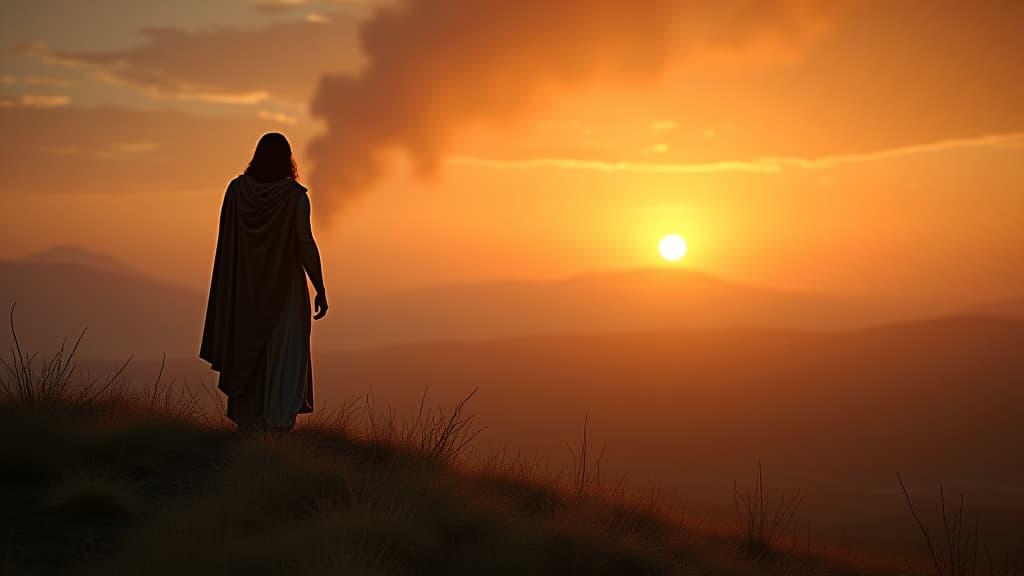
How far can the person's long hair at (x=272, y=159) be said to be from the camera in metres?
→ 10.1

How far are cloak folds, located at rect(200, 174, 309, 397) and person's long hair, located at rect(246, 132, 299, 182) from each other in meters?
0.08

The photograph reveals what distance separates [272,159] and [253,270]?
40.9 inches

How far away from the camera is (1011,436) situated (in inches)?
7849

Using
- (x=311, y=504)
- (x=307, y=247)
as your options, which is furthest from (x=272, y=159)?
(x=311, y=504)

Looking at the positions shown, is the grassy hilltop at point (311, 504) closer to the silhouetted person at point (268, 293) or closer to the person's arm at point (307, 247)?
the silhouetted person at point (268, 293)

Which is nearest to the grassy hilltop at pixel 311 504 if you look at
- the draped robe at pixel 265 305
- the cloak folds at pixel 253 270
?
the draped robe at pixel 265 305

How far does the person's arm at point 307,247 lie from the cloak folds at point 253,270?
0.11 feet

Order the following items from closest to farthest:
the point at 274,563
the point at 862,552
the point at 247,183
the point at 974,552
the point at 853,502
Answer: the point at 274,563
the point at 974,552
the point at 247,183
the point at 862,552
the point at 853,502

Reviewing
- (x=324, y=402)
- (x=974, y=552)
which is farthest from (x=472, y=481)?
(x=974, y=552)

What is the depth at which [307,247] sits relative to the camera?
9.96 m

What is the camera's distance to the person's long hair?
1005 cm

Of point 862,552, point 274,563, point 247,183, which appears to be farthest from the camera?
point 862,552

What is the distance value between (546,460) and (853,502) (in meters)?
149

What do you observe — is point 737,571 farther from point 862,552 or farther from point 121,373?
point 121,373
